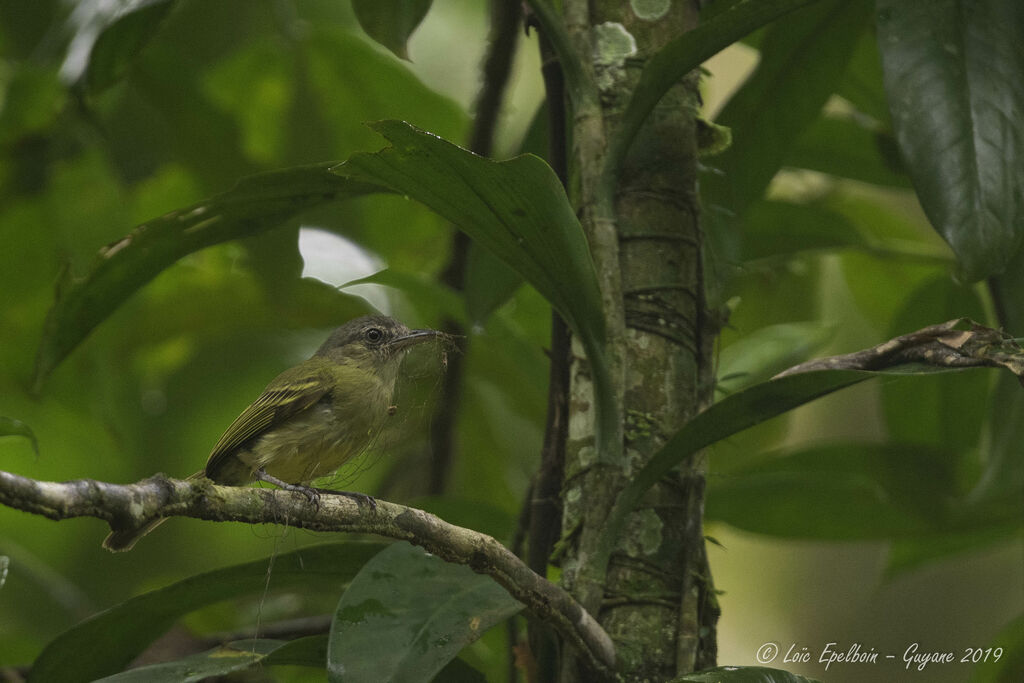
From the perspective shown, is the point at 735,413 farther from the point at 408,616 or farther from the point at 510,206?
the point at 408,616

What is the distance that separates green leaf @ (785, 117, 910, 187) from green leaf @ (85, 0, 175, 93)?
1626 millimetres

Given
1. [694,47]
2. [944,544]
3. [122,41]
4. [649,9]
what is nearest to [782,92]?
[649,9]

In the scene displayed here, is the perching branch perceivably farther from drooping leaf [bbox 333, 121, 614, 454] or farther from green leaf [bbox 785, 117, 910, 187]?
green leaf [bbox 785, 117, 910, 187]

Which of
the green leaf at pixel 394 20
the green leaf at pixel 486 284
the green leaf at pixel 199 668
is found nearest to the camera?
the green leaf at pixel 199 668

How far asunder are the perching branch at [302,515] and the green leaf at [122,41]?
124cm

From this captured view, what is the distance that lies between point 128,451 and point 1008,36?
92.2 inches

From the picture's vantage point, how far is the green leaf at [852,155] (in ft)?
9.05

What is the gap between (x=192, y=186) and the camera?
124 inches

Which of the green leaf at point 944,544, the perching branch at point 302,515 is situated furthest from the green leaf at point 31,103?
the green leaf at point 944,544

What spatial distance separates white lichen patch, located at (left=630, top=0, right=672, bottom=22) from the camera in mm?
1924

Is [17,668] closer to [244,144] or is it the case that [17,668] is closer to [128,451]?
[128,451]

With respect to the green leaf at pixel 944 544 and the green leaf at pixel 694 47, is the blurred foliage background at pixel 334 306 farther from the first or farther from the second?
the green leaf at pixel 694 47

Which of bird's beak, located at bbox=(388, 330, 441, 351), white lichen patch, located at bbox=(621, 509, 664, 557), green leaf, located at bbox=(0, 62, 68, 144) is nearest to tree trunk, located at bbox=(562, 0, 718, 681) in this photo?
white lichen patch, located at bbox=(621, 509, 664, 557)

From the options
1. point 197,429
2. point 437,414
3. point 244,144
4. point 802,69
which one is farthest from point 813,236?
point 197,429
